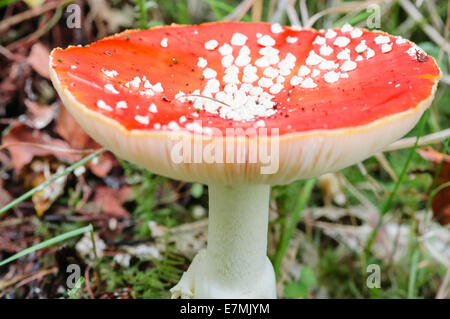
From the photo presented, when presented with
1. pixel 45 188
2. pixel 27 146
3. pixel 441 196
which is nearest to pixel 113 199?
pixel 45 188

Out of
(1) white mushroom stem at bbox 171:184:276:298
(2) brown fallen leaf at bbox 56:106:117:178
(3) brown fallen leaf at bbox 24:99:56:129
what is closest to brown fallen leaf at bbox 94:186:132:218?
(2) brown fallen leaf at bbox 56:106:117:178

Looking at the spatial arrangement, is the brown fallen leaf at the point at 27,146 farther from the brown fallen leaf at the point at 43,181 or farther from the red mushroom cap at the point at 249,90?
the red mushroom cap at the point at 249,90

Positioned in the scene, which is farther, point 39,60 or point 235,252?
point 39,60

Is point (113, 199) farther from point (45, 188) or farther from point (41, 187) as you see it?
point (41, 187)

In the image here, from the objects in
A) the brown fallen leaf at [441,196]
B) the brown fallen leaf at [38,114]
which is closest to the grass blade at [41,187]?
the brown fallen leaf at [38,114]

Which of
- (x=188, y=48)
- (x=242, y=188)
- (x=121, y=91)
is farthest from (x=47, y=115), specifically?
(x=242, y=188)

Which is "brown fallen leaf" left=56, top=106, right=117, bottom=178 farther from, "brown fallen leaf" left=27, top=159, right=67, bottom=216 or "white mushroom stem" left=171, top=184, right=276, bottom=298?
"white mushroom stem" left=171, top=184, right=276, bottom=298

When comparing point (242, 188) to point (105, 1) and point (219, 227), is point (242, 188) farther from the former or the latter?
point (105, 1)
